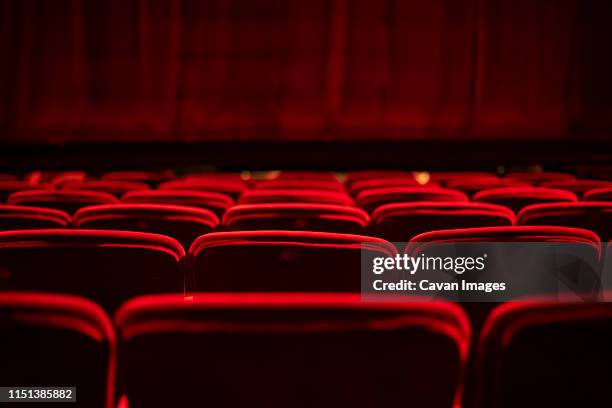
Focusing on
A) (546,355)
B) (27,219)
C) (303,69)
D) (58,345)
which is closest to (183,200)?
(27,219)

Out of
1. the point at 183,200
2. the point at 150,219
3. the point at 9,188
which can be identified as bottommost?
the point at 150,219

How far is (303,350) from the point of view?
2.80 feet

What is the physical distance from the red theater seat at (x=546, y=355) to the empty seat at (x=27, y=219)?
5.05 feet

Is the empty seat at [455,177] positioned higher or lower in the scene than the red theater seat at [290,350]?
higher

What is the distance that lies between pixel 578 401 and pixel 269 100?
6.07m

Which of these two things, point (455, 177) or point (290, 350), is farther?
point (455, 177)

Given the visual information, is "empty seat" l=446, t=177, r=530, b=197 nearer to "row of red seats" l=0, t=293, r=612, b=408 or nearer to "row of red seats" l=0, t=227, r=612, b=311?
"row of red seats" l=0, t=227, r=612, b=311

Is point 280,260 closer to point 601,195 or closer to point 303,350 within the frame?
point 303,350

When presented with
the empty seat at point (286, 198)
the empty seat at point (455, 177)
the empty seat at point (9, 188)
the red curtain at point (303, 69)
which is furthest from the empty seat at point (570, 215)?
the red curtain at point (303, 69)

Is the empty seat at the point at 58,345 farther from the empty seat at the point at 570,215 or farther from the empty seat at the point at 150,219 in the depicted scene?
the empty seat at the point at 570,215

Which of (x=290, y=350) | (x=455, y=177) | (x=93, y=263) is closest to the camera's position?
(x=290, y=350)

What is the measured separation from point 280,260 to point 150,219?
0.66m

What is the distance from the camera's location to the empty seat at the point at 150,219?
187 cm

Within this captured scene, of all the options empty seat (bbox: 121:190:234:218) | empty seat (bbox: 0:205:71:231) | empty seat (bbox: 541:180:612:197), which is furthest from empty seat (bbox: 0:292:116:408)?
empty seat (bbox: 541:180:612:197)
